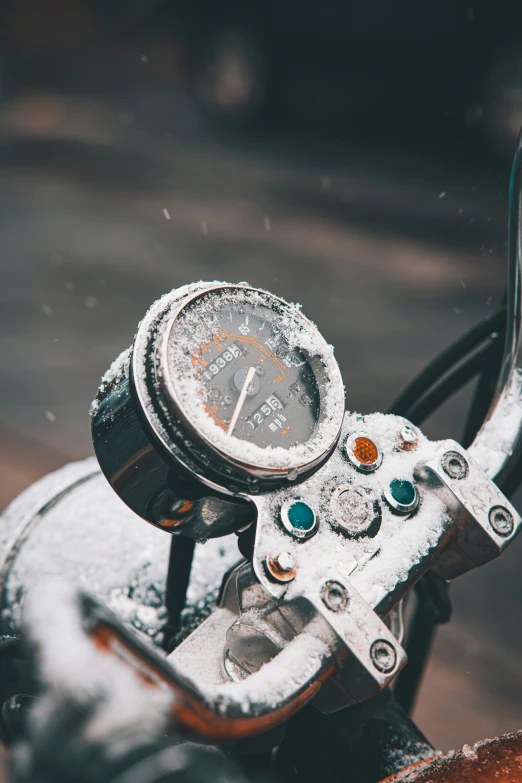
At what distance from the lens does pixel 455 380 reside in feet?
3.03

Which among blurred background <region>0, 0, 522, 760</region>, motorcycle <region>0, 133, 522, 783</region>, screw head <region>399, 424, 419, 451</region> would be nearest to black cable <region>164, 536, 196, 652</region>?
motorcycle <region>0, 133, 522, 783</region>

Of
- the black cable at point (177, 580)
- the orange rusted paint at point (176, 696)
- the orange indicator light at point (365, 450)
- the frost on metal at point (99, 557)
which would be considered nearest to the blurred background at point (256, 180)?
the frost on metal at point (99, 557)

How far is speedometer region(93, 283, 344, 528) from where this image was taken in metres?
0.65

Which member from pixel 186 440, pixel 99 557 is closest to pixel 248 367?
pixel 186 440

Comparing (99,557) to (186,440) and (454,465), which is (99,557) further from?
(454,465)

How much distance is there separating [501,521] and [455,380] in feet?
0.92

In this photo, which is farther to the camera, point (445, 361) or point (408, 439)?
point (445, 361)

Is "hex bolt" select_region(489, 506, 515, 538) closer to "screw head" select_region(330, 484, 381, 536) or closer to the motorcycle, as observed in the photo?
the motorcycle

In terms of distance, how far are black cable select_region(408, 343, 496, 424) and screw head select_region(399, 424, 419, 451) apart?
0.21 m

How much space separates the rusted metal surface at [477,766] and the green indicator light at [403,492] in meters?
0.22

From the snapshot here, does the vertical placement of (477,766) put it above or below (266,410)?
below

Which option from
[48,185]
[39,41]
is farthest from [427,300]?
[39,41]

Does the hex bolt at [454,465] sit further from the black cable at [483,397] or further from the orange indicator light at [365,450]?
the black cable at [483,397]

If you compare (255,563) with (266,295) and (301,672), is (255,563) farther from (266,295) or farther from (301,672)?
(266,295)
